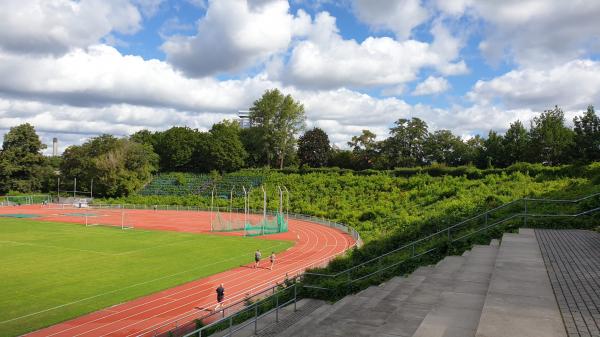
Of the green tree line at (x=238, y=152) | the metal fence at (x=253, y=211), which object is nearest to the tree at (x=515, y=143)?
the green tree line at (x=238, y=152)

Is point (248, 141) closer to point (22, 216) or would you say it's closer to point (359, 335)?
point (22, 216)

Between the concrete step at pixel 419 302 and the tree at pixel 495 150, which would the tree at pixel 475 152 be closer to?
the tree at pixel 495 150

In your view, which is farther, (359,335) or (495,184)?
(495,184)

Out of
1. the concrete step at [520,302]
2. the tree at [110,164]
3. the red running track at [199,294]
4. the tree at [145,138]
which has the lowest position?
the red running track at [199,294]

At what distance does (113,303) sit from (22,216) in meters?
50.0

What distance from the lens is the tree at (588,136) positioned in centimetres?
5956

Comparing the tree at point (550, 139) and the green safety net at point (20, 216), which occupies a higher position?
the tree at point (550, 139)

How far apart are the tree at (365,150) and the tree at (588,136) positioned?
38.6m

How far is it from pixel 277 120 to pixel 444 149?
35.2m

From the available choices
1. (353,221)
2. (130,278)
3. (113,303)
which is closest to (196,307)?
(113,303)

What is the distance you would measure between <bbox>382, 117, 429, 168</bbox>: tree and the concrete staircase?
71.4 m

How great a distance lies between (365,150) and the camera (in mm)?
97875

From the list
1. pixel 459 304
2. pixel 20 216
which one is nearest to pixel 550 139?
pixel 459 304

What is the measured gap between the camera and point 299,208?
210 ft
